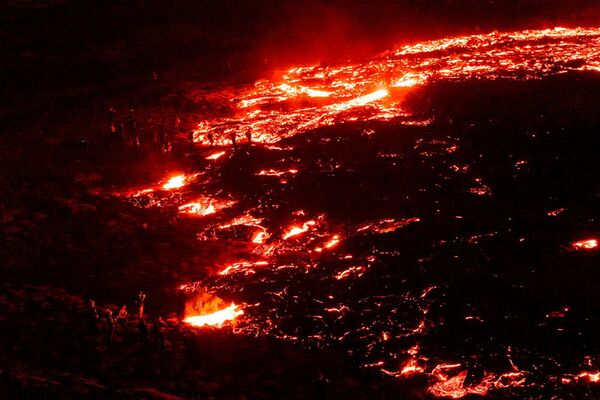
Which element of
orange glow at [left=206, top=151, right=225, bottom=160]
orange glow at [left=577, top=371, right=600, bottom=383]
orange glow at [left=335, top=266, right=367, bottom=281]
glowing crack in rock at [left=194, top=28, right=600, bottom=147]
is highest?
glowing crack in rock at [left=194, top=28, right=600, bottom=147]

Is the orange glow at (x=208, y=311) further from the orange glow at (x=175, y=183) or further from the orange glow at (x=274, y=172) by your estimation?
the orange glow at (x=274, y=172)

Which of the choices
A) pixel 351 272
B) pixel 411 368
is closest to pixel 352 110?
pixel 351 272

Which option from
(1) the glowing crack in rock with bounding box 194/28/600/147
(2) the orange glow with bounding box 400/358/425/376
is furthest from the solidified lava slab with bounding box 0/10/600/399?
(1) the glowing crack in rock with bounding box 194/28/600/147

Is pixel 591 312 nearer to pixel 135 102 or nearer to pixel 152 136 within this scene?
pixel 152 136

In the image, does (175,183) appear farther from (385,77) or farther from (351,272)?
(385,77)

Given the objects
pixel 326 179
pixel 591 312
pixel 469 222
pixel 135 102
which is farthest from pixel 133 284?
pixel 135 102

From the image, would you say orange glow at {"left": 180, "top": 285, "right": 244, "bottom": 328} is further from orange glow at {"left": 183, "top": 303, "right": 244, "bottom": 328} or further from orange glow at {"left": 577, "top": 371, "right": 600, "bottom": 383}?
orange glow at {"left": 577, "top": 371, "right": 600, "bottom": 383}
